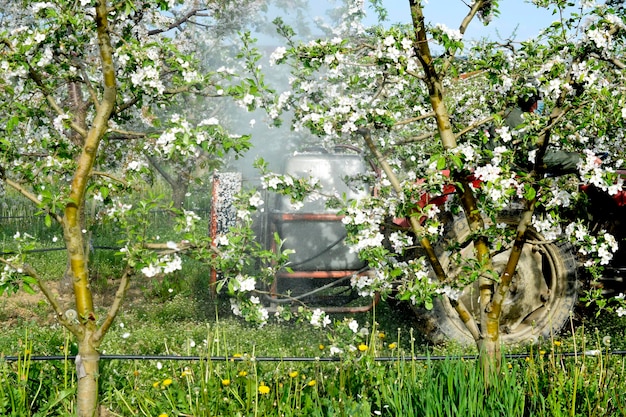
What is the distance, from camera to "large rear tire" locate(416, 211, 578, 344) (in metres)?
5.48

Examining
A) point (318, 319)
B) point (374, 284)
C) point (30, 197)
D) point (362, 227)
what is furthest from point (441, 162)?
point (30, 197)

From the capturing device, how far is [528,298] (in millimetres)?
5719

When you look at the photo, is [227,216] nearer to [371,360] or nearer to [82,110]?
[82,110]

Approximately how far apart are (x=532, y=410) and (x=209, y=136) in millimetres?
2013

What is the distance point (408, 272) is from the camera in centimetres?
379

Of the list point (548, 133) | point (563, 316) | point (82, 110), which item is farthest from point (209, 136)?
point (82, 110)

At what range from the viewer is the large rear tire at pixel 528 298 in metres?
5.48

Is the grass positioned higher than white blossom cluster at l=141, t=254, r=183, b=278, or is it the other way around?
white blossom cluster at l=141, t=254, r=183, b=278

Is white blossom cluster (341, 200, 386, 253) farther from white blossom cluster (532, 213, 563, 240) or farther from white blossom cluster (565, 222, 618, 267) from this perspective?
white blossom cluster (565, 222, 618, 267)

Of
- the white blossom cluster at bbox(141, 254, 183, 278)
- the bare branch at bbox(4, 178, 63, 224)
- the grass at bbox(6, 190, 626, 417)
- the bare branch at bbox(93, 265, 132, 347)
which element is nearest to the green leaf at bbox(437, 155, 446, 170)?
the grass at bbox(6, 190, 626, 417)

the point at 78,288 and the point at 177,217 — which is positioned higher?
the point at 177,217

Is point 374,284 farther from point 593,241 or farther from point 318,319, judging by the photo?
point 593,241

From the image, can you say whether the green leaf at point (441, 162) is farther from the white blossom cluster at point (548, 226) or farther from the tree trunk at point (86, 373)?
the tree trunk at point (86, 373)

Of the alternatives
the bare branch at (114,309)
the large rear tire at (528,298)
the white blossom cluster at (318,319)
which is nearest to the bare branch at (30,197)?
the bare branch at (114,309)
